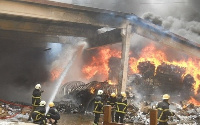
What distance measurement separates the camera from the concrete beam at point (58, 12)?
1112 cm

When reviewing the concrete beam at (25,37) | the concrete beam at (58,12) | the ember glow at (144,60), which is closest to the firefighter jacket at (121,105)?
the concrete beam at (58,12)

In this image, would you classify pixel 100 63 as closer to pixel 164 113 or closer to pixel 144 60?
pixel 144 60

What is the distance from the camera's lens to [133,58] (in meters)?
18.4

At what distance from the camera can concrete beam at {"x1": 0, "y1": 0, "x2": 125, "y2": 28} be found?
11117 mm

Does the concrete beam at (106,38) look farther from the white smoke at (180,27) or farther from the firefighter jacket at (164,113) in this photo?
the white smoke at (180,27)

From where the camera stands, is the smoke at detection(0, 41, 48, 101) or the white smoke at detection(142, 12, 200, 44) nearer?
the smoke at detection(0, 41, 48, 101)

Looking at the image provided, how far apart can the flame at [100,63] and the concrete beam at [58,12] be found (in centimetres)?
614

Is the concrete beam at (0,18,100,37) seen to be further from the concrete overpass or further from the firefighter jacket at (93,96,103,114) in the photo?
the firefighter jacket at (93,96,103,114)

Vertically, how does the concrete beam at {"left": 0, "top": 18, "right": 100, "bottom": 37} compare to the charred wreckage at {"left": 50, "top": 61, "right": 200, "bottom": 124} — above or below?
above

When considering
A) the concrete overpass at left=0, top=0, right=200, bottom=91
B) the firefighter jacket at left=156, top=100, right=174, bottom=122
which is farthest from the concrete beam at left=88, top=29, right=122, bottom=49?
the firefighter jacket at left=156, top=100, right=174, bottom=122

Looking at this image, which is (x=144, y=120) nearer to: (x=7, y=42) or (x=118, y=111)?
(x=118, y=111)

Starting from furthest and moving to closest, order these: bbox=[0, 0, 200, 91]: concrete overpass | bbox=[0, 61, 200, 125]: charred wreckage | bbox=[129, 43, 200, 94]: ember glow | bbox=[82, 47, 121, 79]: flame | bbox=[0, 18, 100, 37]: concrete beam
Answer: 1. bbox=[82, 47, 121, 79]: flame
2. bbox=[129, 43, 200, 94]: ember glow
3. bbox=[0, 18, 100, 37]: concrete beam
4. bbox=[0, 61, 200, 125]: charred wreckage
5. bbox=[0, 0, 200, 91]: concrete overpass

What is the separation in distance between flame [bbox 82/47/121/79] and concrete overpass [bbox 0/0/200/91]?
2.44 m

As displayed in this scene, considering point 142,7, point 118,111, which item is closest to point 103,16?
point 118,111
